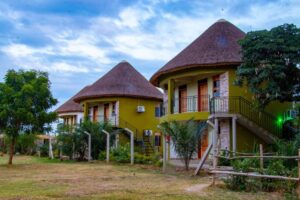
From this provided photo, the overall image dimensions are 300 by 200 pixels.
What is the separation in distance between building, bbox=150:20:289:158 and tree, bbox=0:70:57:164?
20.8ft

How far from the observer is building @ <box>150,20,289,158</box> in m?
19.4

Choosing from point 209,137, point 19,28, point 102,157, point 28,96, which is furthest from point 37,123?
point 209,137

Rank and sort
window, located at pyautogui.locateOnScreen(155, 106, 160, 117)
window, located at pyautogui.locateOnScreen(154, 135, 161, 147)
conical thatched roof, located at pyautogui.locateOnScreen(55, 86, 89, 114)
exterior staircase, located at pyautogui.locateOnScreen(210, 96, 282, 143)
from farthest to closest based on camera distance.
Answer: conical thatched roof, located at pyautogui.locateOnScreen(55, 86, 89, 114)
window, located at pyautogui.locateOnScreen(155, 106, 160, 117)
window, located at pyautogui.locateOnScreen(154, 135, 161, 147)
exterior staircase, located at pyautogui.locateOnScreen(210, 96, 282, 143)

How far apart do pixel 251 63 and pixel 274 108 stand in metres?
4.88

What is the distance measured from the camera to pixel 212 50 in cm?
2102

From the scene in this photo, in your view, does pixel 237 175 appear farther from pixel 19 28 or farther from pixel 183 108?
pixel 183 108

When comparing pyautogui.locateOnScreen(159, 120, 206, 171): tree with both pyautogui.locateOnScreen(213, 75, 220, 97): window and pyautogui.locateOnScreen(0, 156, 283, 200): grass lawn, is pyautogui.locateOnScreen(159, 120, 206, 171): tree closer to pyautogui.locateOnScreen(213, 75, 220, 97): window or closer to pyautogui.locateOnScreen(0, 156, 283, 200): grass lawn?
pyautogui.locateOnScreen(0, 156, 283, 200): grass lawn

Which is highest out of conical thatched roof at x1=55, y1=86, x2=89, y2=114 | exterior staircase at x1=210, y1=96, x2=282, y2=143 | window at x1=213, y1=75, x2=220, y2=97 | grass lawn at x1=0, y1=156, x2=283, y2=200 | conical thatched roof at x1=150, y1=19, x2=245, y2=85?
conical thatched roof at x1=150, y1=19, x2=245, y2=85

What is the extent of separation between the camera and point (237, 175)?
1210 cm

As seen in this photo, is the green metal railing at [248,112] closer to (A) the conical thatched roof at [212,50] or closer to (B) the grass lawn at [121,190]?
(A) the conical thatched roof at [212,50]

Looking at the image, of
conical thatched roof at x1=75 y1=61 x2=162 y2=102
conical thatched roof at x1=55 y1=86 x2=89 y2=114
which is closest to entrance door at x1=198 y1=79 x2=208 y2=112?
conical thatched roof at x1=75 y1=61 x2=162 y2=102

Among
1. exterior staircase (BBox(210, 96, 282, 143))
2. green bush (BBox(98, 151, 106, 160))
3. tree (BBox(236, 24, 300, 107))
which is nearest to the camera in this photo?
tree (BBox(236, 24, 300, 107))

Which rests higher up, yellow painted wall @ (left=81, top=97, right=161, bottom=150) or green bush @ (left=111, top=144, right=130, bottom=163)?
yellow painted wall @ (left=81, top=97, right=161, bottom=150)

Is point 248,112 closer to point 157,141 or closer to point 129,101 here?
point 129,101
